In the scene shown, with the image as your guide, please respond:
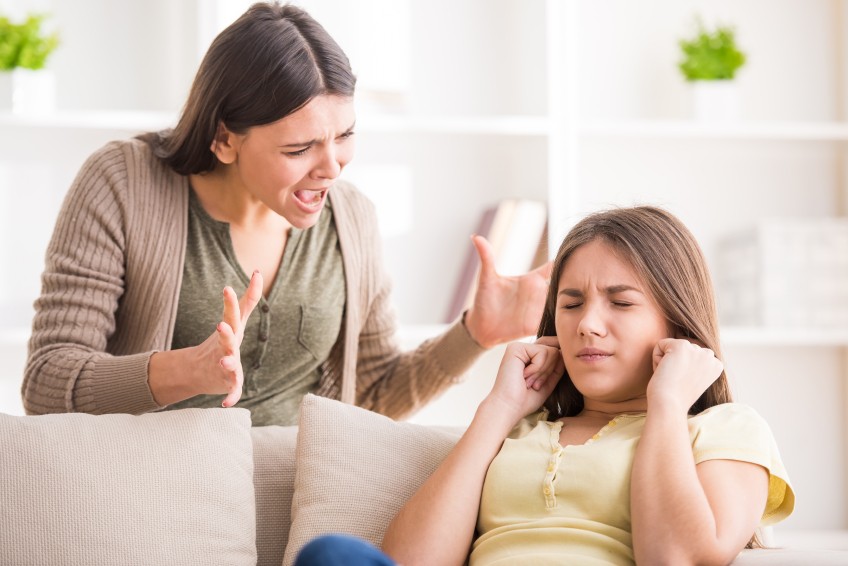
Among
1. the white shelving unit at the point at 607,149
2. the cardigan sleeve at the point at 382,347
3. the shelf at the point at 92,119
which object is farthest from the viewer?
the white shelving unit at the point at 607,149

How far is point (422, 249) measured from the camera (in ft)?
9.87

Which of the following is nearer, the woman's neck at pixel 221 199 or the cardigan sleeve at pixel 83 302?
the cardigan sleeve at pixel 83 302

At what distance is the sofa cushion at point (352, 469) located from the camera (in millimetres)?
1484

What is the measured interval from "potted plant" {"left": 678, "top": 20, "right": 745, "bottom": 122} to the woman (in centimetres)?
127

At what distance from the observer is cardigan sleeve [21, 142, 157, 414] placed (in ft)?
5.53

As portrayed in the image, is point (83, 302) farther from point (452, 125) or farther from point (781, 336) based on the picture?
point (781, 336)

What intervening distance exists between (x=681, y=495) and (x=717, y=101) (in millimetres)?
1882

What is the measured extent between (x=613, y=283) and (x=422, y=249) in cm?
155

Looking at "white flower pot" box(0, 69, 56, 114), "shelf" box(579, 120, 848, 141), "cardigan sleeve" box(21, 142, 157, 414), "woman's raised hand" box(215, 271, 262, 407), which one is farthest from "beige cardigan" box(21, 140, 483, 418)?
"shelf" box(579, 120, 848, 141)

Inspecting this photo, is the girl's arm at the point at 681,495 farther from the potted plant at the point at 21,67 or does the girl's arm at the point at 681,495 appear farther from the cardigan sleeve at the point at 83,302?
the potted plant at the point at 21,67

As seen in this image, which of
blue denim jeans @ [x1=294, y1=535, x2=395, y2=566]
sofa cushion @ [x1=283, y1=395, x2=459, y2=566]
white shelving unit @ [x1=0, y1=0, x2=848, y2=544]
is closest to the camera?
blue denim jeans @ [x1=294, y1=535, x2=395, y2=566]

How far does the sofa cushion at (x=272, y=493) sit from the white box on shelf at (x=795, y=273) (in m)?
1.65

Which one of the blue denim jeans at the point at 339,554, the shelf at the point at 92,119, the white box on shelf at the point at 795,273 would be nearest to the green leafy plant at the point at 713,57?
the white box on shelf at the point at 795,273

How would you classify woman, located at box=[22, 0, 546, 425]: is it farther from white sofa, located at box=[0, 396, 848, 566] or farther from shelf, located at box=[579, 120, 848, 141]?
shelf, located at box=[579, 120, 848, 141]
